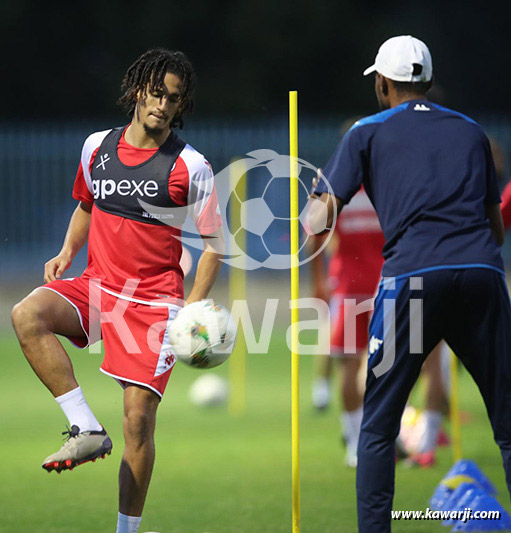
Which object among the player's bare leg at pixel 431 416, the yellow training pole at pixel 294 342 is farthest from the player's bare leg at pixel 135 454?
the player's bare leg at pixel 431 416

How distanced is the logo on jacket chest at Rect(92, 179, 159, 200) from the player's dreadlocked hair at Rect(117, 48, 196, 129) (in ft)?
1.54

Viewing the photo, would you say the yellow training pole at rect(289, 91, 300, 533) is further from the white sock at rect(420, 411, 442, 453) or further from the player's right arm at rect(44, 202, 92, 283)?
the white sock at rect(420, 411, 442, 453)

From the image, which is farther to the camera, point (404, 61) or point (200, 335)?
point (200, 335)

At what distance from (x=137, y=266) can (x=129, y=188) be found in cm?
A: 40

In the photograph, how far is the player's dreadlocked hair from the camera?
5.64 meters

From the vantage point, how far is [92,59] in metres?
26.3

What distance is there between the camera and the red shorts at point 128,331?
5.48 meters

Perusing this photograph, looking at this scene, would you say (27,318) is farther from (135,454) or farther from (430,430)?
(430,430)

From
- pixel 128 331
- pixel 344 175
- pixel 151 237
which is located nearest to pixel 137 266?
pixel 151 237

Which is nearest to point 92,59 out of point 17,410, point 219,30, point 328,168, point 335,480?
point 219,30

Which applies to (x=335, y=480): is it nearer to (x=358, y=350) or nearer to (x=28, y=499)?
(x=358, y=350)

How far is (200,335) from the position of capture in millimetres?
5422

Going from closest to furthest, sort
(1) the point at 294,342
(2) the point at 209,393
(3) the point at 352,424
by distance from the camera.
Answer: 1. (1) the point at 294,342
2. (3) the point at 352,424
3. (2) the point at 209,393

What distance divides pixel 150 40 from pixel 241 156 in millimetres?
8206
